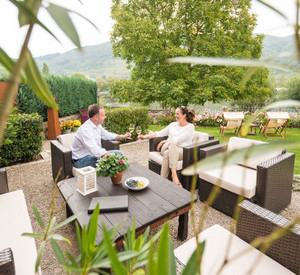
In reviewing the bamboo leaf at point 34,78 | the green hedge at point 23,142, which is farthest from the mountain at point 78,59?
the green hedge at point 23,142

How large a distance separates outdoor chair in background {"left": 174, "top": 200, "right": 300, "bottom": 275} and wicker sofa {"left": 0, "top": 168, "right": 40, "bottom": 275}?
1.00m

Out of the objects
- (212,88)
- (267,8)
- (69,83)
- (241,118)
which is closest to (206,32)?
(212,88)

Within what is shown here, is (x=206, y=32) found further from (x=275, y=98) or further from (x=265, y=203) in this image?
(x=275, y=98)

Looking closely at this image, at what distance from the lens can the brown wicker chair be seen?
1.42 meters

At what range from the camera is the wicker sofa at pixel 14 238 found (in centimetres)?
116

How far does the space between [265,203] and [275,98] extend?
20.1 metres

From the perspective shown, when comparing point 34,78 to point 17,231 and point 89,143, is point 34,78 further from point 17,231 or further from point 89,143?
point 89,143

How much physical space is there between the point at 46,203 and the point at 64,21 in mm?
3395

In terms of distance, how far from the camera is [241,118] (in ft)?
25.6

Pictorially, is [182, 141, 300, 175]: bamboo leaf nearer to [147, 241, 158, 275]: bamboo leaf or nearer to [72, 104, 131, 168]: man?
[147, 241, 158, 275]: bamboo leaf

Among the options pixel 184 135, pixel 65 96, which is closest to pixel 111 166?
pixel 184 135

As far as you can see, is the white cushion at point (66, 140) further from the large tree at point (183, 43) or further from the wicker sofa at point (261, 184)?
the large tree at point (183, 43)

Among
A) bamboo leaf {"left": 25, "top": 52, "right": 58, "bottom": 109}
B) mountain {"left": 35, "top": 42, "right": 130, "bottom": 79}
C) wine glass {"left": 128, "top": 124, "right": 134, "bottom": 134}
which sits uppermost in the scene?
mountain {"left": 35, "top": 42, "right": 130, "bottom": 79}

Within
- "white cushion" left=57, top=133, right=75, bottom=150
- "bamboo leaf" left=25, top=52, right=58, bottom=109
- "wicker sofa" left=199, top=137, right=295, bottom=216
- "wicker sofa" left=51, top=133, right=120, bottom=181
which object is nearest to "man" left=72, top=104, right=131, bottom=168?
"wicker sofa" left=51, top=133, right=120, bottom=181
